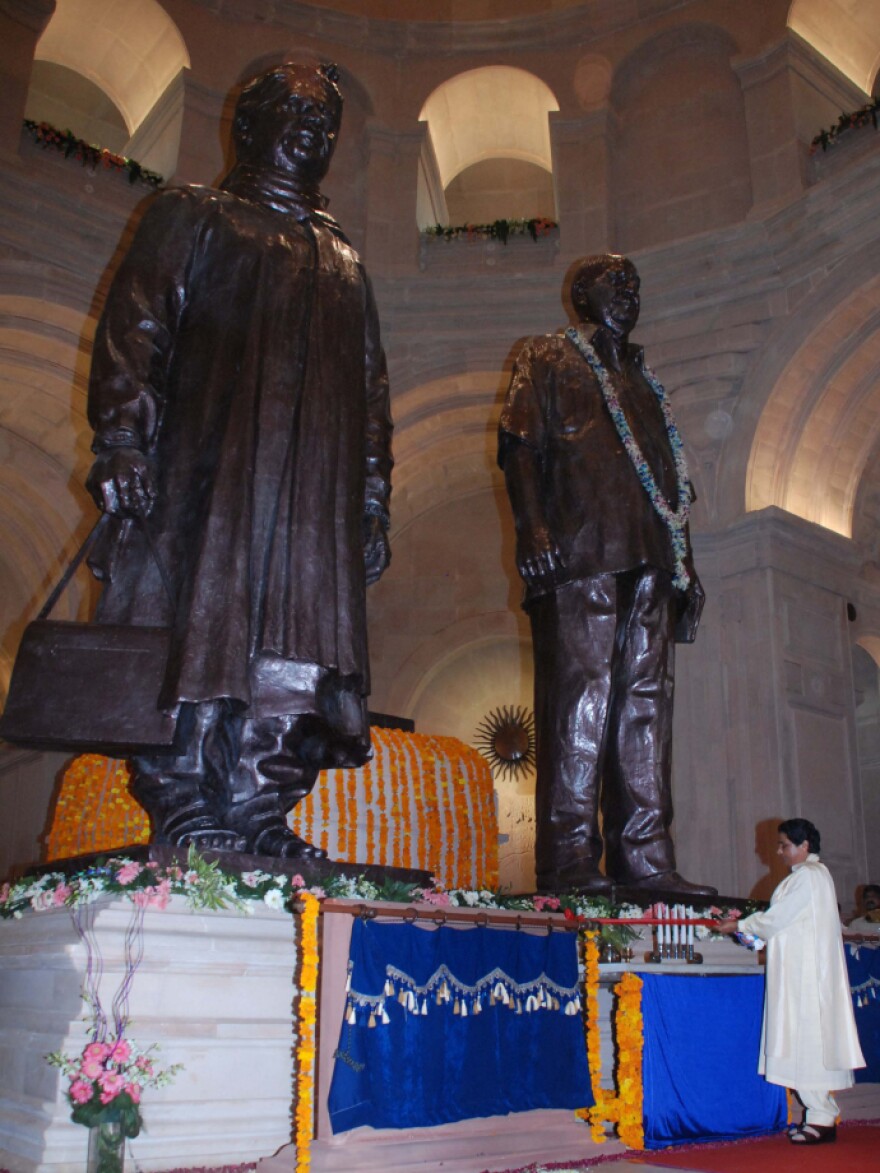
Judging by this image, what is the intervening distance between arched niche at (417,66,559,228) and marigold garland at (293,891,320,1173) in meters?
12.0

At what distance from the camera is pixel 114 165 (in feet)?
38.3

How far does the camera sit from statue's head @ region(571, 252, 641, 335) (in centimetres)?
543

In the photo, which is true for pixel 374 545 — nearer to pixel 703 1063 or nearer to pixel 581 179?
pixel 703 1063

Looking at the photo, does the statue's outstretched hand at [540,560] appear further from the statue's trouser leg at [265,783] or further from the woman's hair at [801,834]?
the statue's trouser leg at [265,783]

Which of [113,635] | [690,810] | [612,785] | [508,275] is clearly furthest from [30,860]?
[113,635]

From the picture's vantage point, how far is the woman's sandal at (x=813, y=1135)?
385cm

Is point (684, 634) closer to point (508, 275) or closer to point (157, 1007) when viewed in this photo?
point (157, 1007)

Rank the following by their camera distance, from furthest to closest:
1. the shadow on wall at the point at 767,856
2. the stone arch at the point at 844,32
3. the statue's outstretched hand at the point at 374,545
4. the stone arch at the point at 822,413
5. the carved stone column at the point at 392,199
Result: the carved stone column at the point at 392,199 → the stone arch at the point at 844,32 → the stone arch at the point at 822,413 → the shadow on wall at the point at 767,856 → the statue's outstretched hand at the point at 374,545

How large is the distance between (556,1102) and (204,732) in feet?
5.07

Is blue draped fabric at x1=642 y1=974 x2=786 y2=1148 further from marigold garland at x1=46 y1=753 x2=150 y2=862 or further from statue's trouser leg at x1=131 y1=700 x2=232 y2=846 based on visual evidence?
marigold garland at x1=46 y1=753 x2=150 y2=862

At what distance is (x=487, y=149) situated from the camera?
589 inches

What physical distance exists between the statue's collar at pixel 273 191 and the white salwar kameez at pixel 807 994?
2.97m

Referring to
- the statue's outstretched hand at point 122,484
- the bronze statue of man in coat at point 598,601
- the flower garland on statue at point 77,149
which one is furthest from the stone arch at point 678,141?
the statue's outstretched hand at point 122,484

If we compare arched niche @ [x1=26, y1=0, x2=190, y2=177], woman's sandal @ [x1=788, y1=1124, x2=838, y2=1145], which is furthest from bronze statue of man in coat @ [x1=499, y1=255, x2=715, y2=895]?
arched niche @ [x1=26, y1=0, x2=190, y2=177]
